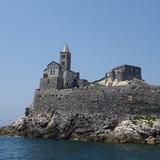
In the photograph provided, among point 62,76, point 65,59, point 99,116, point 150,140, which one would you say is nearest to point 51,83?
point 62,76

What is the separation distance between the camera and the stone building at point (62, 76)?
8279cm

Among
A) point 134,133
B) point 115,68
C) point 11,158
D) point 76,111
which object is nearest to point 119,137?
point 134,133

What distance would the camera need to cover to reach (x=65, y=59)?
88312 mm

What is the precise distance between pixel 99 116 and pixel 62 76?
751 inches

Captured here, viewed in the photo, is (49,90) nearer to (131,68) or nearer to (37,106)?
(37,106)

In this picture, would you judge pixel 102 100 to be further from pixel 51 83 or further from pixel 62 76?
pixel 62 76

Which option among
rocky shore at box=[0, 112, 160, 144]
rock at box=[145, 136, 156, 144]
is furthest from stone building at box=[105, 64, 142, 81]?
rock at box=[145, 136, 156, 144]

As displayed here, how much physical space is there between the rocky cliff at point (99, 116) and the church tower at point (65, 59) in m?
10.5

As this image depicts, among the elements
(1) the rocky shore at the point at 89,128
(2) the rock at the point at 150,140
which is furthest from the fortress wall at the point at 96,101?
(2) the rock at the point at 150,140

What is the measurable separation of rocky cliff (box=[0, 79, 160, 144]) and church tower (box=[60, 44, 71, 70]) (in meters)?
10.5

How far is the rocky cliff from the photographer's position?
2436 inches

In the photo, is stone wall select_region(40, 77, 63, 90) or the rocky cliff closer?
the rocky cliff

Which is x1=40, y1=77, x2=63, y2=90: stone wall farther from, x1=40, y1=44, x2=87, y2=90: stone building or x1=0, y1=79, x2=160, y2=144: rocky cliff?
x1=0, y1=79, x2=160, y2=144: rocky cliff

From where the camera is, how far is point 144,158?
40.6 m
